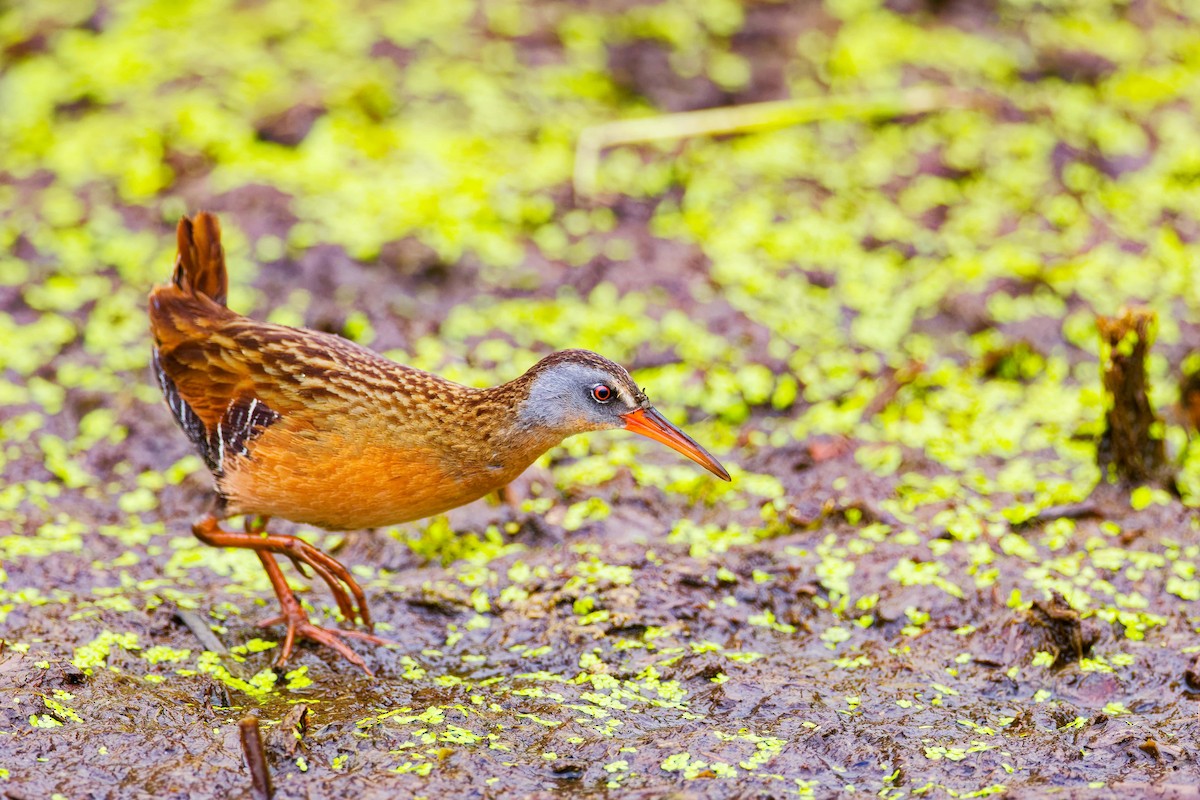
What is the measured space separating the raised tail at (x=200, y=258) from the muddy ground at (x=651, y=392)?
106cm

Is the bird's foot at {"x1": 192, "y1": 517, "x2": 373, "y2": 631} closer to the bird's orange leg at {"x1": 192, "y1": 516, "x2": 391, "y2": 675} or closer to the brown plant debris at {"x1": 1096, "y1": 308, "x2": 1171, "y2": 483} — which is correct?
the bird's orange leg at {"x1": 192, "y1": 516, "x2": 391, "y2": 675}

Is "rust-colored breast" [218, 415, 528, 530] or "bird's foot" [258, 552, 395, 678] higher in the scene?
"rust-colored breast" [218, 415, 528, 530]

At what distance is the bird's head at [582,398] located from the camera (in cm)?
426

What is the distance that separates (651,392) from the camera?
20.4ft

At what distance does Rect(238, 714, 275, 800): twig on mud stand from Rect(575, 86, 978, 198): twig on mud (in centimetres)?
477

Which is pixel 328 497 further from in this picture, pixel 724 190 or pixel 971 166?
pixel 971 166

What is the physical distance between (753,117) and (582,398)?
421 cm

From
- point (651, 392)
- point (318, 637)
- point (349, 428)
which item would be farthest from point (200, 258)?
point (651, 392)

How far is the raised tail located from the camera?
476 centimetres

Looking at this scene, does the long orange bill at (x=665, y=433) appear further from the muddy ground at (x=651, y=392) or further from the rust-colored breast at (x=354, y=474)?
the muddy ground at (x=651, y=392)

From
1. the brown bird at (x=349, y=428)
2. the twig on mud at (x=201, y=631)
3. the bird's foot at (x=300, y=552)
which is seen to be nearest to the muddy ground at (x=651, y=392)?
the twig on mud at (x=201, y=631)

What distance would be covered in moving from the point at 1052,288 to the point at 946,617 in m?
2.81

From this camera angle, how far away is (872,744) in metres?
3.74

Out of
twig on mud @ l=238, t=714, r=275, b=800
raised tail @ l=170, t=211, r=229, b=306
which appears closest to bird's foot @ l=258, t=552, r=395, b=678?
twig on mud @ l=238, t=714, r=275, b=800
